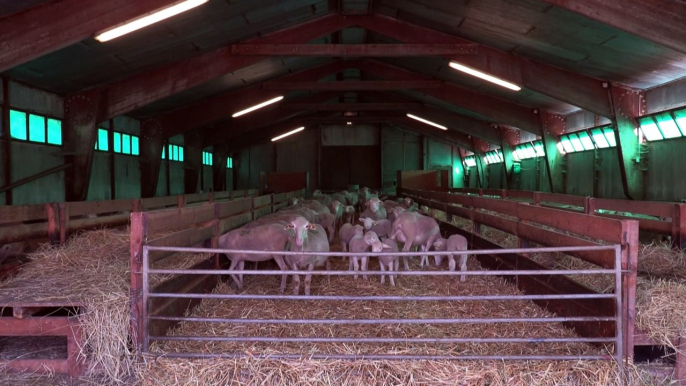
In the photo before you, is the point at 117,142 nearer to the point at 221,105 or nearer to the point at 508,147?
the point at 221,105

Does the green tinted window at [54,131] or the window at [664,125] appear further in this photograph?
the green tinted window at [54,131]

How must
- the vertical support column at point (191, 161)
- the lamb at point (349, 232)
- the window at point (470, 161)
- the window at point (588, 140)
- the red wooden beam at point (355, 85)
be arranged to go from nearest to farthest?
the lamb at point (349, 232) → the window at point (588, 140) → the red wooden beam at point (355, 85) → the vertical support column at point (191, 161) → the window at point (470, 161)

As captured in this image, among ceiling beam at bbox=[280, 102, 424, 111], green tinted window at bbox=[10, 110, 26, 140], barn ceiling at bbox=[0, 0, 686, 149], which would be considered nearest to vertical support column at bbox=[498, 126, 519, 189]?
ceiling beam at bbox=[280, 102, 424, 111]

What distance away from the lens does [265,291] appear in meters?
6.96

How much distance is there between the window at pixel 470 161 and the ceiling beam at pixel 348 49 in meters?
18.9

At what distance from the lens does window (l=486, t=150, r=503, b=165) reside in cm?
2735

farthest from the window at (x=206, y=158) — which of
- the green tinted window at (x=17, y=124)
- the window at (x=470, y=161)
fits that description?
the window at (x=470, y=161)

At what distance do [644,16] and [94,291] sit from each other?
866cm

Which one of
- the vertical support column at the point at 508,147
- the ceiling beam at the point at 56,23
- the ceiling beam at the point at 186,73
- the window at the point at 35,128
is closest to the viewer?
the ceiling beam at the point at 56,23

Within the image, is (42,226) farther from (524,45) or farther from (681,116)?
(681,116)

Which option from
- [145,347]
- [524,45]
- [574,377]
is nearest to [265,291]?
[145,347]

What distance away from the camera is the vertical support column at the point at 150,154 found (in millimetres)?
18000

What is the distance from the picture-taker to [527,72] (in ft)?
44.3

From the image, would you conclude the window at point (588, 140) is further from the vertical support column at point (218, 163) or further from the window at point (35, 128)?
the vertical support column at point (218, 163)
